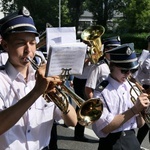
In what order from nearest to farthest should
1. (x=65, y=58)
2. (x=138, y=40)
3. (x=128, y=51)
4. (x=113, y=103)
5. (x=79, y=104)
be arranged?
(x=65, y=58), (x=79, y=104), (x=113, y=103), (x=128, y=51), (x=138, y=40)

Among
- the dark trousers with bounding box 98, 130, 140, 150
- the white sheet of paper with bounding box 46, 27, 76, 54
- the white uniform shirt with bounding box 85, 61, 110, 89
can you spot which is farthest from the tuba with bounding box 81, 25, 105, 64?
the white sheet of paper with bounding box 46, 27, 76, 54

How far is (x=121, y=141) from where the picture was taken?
3061mm

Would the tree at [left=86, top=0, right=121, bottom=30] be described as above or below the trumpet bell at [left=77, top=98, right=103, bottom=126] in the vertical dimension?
below

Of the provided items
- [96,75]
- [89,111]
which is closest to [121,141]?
[89,111]

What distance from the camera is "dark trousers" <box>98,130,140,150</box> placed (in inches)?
121

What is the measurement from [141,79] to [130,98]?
2.42 m

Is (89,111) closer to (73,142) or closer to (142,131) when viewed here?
(142,131)

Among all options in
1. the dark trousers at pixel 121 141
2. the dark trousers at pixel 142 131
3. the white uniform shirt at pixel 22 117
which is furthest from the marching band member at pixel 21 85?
the dark trousers at pixel 142 131

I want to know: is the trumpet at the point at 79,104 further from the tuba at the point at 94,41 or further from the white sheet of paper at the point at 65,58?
the tuba at the point at 94,41

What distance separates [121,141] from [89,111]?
0.56 m

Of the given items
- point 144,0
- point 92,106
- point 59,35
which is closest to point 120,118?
point 92,106

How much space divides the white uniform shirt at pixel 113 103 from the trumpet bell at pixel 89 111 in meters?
0.26

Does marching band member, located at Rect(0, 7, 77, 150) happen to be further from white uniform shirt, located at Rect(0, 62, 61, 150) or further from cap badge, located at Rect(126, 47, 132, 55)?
cap badge, located at Rect(126, 47, 132, 55)

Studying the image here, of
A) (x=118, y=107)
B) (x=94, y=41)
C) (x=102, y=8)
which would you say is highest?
(x=118, y=107)
